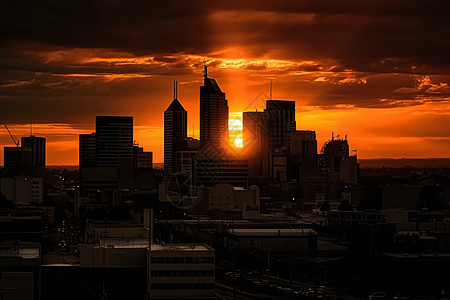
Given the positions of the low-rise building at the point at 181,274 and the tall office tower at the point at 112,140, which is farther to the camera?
the tall office tower at the point at 112,140

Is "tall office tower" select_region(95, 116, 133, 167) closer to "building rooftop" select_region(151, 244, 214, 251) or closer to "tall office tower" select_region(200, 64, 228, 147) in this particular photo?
"tall office tower" select_region(200, 64, 228, 147)

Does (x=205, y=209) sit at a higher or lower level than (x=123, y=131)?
lower

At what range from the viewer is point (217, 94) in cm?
17075

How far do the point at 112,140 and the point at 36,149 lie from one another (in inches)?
537

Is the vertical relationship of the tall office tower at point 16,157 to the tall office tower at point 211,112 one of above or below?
below

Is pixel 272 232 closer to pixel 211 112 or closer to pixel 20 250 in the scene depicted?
pixel 20 250

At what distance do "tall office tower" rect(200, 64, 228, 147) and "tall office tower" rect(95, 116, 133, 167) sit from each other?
13.7 metres

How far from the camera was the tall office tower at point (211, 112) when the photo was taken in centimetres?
16585

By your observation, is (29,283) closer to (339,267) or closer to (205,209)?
(339,267)

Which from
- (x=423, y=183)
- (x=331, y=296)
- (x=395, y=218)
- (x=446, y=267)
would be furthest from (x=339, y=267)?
(x=423, y=183)

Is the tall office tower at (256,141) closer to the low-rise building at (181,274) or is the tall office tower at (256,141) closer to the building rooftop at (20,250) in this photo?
the building rooftop at (20,250)

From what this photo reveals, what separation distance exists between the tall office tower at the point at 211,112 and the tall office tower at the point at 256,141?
13.4m

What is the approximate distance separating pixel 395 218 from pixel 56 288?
4051 centimetres

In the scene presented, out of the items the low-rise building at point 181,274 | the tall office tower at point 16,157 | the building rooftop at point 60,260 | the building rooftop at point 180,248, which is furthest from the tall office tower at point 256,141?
the low-rise building at point 181,274
